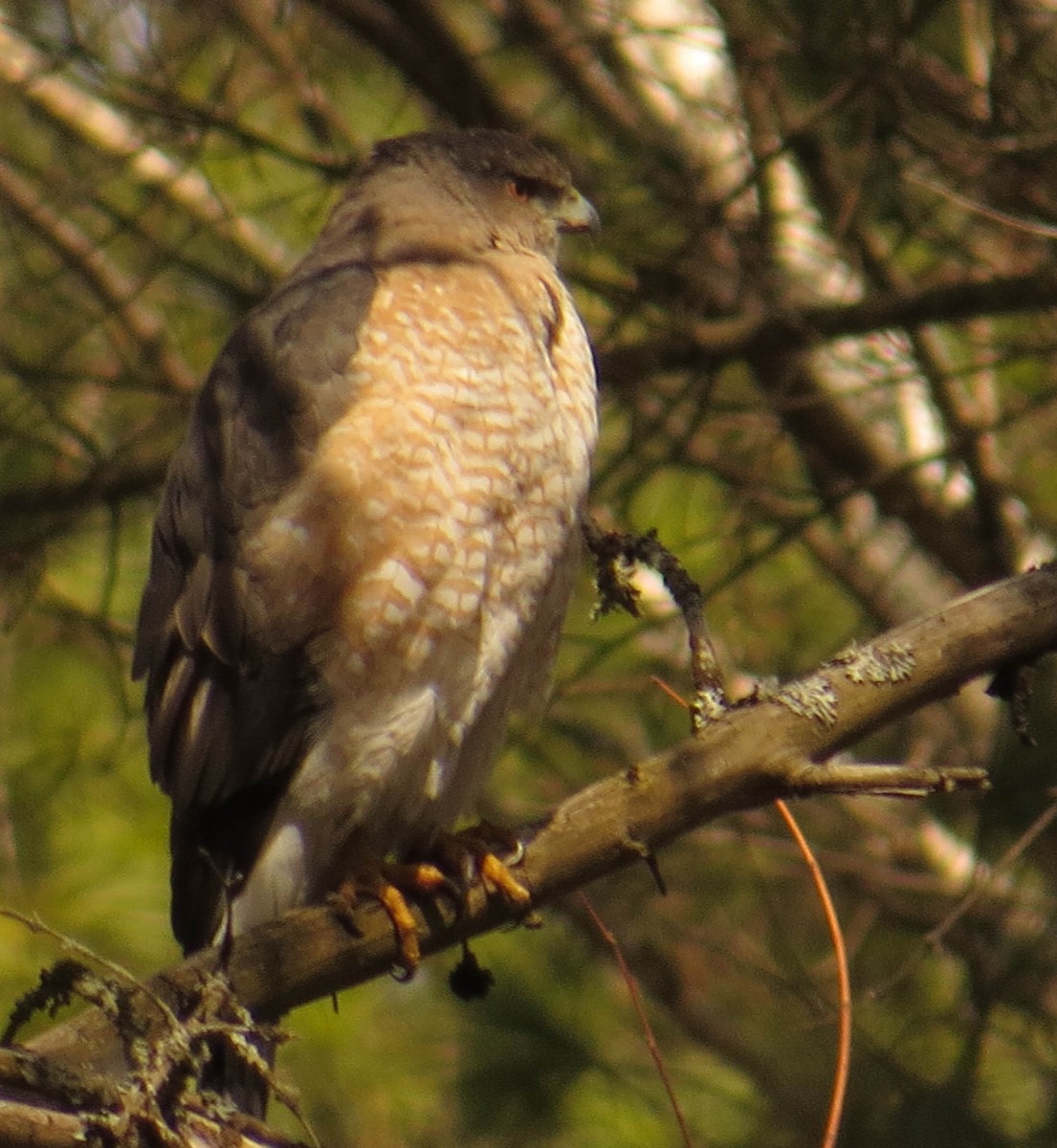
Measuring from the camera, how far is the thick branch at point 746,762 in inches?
95.8

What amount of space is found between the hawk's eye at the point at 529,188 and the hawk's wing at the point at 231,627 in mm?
741

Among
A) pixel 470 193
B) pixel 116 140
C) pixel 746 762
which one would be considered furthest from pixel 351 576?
pixel 116 140

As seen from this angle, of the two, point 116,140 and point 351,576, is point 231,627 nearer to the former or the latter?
point 351,576

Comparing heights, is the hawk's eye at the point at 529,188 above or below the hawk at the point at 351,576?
above

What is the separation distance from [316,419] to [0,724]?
254cm

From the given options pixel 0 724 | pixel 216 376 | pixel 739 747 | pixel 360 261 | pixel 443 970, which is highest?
pixel 360 261

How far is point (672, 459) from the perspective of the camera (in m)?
4.33

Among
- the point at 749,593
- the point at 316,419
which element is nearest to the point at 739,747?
the point at 316,419

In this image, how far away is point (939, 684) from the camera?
2492 millimetres

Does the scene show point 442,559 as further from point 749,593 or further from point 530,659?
point 749,593

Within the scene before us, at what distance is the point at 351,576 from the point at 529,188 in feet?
4.31

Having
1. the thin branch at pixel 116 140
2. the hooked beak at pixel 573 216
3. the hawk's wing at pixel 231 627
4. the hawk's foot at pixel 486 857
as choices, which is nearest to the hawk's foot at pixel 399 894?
the hawk's foot at pixel 486 857

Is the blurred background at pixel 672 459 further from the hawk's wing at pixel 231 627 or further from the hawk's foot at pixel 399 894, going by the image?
the hawk's foot at pixel 399 894

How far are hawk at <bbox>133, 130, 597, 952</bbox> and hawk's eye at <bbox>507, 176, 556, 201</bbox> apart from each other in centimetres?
64
